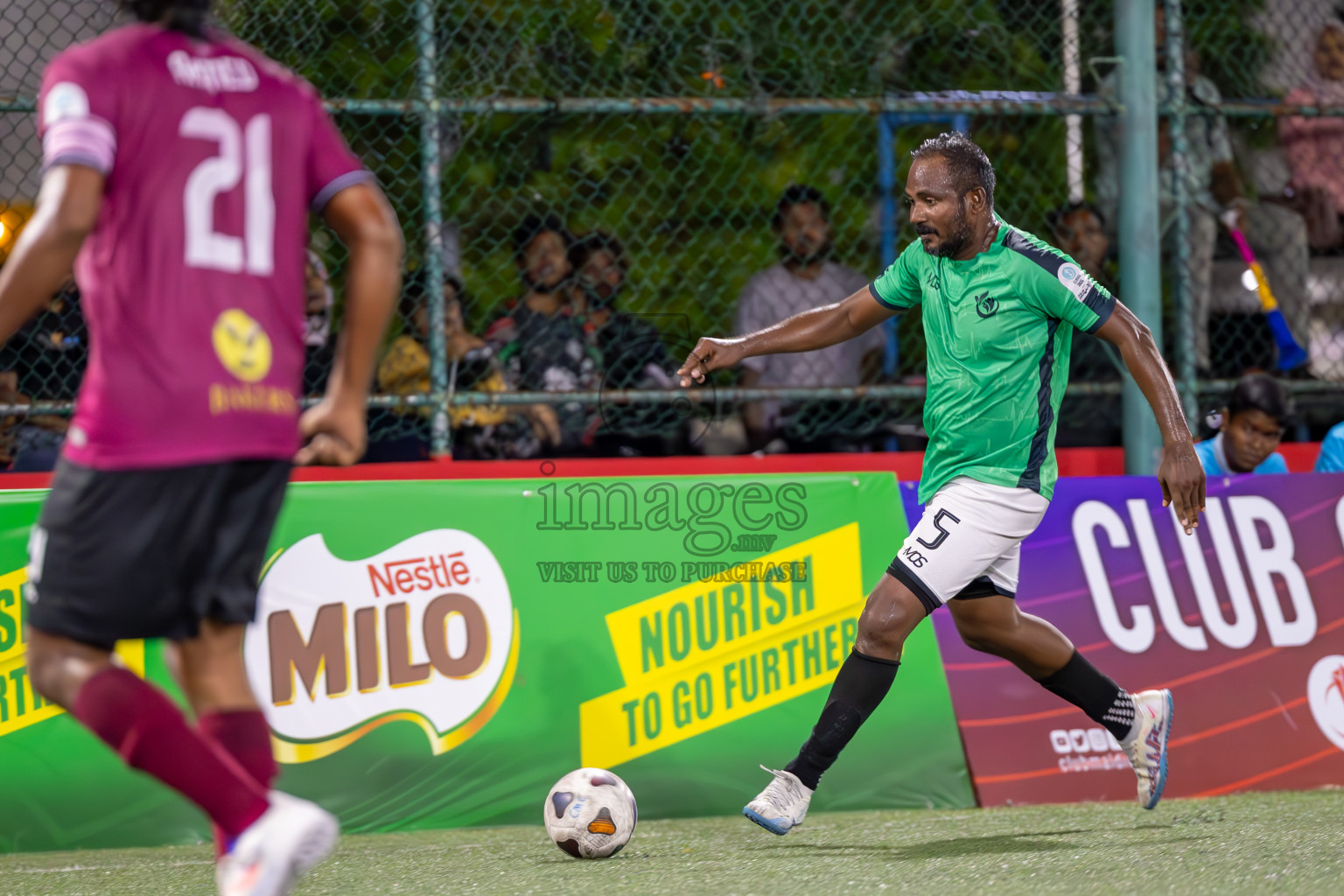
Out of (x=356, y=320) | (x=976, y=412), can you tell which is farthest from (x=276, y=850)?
(x=976, y=412)

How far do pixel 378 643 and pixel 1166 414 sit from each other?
279cm

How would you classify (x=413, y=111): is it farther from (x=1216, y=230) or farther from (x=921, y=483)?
(x=1216, y=230)

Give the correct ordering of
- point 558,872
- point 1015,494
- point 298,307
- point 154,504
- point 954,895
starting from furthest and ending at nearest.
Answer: point 1015,494, point 558,872, point 954,895, point 298,307, point 154,504

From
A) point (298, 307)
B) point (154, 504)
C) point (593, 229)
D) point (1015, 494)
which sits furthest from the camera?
point (593, 229)

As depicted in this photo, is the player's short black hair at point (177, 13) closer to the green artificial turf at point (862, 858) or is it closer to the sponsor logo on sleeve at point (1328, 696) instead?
the green artificial turf at point (862, 858)

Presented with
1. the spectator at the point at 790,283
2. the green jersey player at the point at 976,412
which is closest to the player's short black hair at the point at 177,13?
the green jersey player at the point at 976,412

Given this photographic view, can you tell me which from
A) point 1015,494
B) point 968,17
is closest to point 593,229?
point 968,17

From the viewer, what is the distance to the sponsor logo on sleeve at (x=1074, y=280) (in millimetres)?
4551

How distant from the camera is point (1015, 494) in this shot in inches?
183

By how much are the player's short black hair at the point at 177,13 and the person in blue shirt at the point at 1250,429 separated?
4.58 meters

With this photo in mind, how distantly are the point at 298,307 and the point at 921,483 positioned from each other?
2.54 metres

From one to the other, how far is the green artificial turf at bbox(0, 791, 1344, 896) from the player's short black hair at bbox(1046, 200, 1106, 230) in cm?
263

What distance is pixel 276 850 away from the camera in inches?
101

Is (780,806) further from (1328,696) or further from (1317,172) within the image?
(1317,172)
